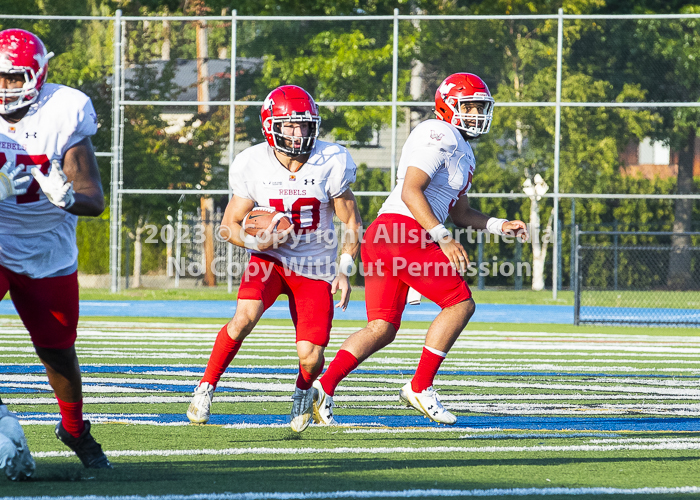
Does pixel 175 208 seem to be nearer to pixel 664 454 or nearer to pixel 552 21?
pixel 552 21

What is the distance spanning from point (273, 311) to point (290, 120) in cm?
1154

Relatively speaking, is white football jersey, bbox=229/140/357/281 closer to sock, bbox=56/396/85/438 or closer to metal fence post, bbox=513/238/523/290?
sock, bbox=56/396/85/438

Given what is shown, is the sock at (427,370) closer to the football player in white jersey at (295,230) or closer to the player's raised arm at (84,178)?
the football player in white jersey at (295,230)

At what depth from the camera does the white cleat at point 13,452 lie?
13.2 ft

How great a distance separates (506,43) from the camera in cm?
1825

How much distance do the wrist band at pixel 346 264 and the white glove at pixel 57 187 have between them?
2.09 metres

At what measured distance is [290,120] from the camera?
5789 mm

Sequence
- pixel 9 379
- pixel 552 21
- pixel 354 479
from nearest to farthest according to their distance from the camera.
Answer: pixel 354 479, pixel 9 379, pixel 552 21

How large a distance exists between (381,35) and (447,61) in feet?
3.98

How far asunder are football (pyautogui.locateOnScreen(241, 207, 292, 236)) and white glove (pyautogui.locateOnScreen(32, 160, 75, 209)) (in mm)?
1870

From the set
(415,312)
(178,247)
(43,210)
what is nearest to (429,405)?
(43,210)

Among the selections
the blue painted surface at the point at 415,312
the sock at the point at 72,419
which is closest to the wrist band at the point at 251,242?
the sock at the point at 72,419

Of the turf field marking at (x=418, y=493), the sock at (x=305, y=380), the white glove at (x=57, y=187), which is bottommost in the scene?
the turf field marking at (x=418, y=493)

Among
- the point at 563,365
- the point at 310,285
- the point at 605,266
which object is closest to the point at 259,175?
the point at 310,285
